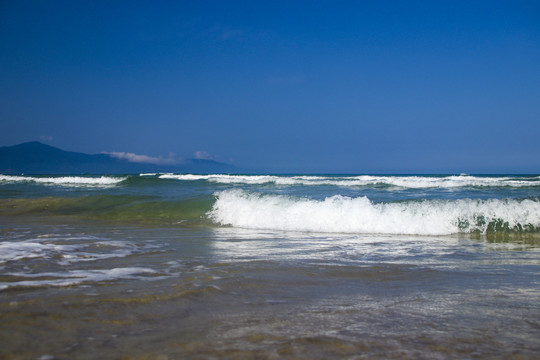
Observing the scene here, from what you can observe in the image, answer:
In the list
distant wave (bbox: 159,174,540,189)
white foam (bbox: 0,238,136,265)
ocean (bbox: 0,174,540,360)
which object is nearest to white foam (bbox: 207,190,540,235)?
ocean (bbox: 0,174,540,360)

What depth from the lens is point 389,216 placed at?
855 centimetres

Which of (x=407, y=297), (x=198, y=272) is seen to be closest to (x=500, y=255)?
(x=407, y=297)

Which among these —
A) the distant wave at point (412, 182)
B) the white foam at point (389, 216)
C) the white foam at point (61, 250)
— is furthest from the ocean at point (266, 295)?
the distant wave at point (412, 182)

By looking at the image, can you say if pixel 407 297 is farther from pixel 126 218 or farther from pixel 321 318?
pixel 126 218

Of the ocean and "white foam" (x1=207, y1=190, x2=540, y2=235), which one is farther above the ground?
"white foam" (x1=207, y1=190, x2=540, y2=235)

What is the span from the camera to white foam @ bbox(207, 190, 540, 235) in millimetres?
8125

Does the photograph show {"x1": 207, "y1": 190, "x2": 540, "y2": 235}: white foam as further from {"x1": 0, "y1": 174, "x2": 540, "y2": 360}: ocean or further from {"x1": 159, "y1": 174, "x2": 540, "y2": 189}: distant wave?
{"x1": 159, "y1": 174, "x2": 540, "y2": 189}: distant wave

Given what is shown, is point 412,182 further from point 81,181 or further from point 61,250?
point 81,181

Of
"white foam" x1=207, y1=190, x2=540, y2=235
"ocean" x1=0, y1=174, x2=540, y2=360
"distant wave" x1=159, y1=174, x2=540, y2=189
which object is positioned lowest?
"ocean" x1=0, y1=174, x2=540, y2=360

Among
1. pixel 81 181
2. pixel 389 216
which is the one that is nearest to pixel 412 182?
pixel 389 216

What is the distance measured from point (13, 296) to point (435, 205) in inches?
324

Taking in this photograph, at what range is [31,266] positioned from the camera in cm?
422

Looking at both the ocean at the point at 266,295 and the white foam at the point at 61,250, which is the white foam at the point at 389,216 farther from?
the white foam at the point at 61,250

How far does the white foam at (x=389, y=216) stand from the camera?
8.12m
